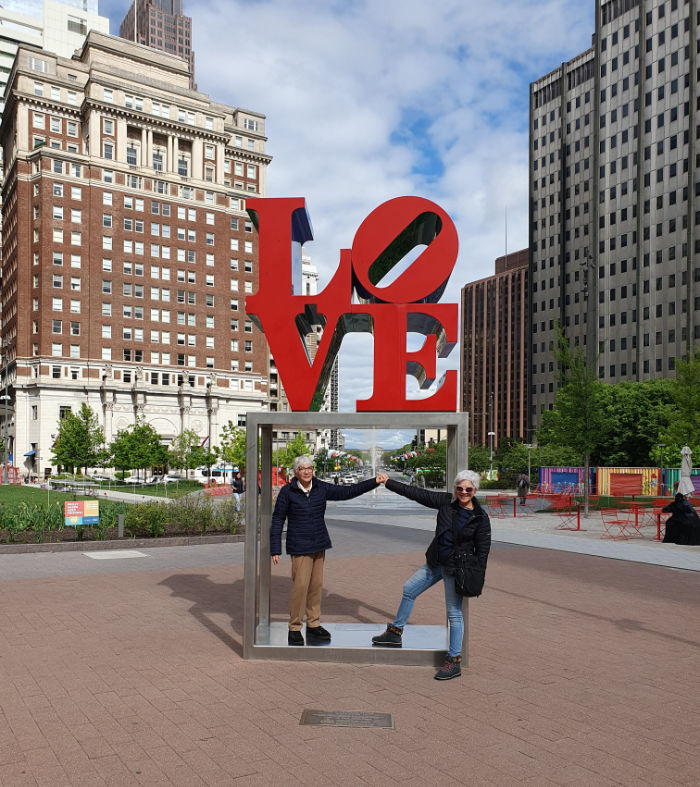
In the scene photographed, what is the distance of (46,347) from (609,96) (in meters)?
85.0

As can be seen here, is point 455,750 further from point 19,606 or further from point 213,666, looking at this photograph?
point 19,606

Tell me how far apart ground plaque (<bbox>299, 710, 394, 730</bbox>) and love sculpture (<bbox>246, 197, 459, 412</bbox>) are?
3.26 m

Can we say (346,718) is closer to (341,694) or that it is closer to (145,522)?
(341,694)

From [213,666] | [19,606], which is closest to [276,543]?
[213,666]

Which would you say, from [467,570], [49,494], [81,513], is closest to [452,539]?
[467,570]

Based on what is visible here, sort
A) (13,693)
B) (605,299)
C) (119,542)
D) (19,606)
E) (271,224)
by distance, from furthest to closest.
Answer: (605,299) < (119,542) < (19,606) < (271,224) < (13,693)

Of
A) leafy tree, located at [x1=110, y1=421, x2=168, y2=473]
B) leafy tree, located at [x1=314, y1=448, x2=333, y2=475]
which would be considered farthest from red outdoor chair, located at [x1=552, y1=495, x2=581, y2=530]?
leafy tree, located at [x1=110, y1=421, x2=168, y2=473]

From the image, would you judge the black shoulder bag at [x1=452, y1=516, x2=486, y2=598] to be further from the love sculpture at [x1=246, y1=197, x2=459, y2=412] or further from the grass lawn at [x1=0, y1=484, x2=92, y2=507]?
the grass lawn at [x1=0, y1=484, x2=92, y2=507]

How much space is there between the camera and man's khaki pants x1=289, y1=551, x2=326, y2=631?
7656 millimetres

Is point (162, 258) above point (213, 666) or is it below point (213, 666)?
above

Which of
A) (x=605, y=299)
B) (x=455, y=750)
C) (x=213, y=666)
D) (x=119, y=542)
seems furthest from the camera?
(x=605, y=299)

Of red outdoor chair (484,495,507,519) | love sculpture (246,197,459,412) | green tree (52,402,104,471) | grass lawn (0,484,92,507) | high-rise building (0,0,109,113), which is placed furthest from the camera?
high-rise building (0,0,109,113)

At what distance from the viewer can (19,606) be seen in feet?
33.8

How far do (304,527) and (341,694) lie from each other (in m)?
1.77
